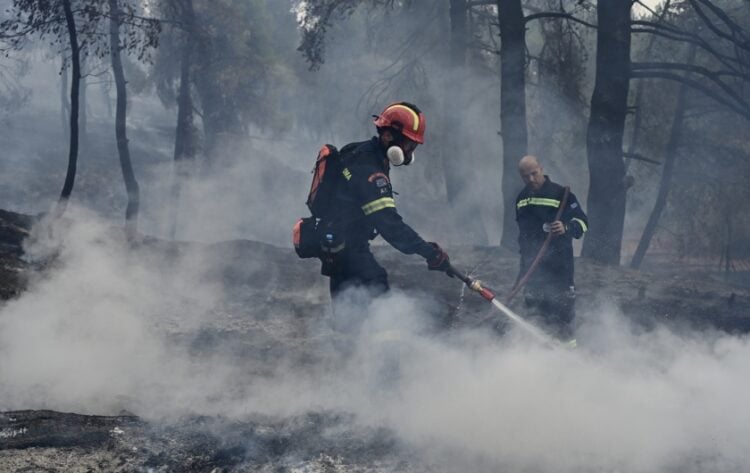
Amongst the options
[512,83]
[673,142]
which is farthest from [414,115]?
[673,142]

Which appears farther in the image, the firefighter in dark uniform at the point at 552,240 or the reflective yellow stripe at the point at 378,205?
the firefighter in dark uniform at the point at 552,240

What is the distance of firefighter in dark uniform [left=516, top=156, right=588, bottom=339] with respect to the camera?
6156 mm

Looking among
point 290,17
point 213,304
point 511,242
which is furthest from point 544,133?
point 290,17

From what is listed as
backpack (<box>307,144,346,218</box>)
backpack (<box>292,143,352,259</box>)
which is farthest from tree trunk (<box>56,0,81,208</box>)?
backpack (<box>307,144,346,218</box>)

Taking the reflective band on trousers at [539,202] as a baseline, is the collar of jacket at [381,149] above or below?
above

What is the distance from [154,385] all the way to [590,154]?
781 centimetres

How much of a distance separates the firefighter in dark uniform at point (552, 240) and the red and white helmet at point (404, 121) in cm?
206

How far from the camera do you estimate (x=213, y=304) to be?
25.8 ft

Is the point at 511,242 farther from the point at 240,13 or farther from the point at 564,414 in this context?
the point at 240,13

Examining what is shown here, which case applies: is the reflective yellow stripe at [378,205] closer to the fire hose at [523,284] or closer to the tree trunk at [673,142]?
the fire hose at [523,284]

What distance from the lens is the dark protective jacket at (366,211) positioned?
437 centimetres

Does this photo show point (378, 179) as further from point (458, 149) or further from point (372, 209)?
point (458, 149)

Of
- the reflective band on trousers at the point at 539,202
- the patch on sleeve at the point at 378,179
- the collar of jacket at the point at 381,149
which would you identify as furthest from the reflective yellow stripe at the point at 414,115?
the reflective band on trousers at the point at 539,202

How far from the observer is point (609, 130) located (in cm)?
1029
